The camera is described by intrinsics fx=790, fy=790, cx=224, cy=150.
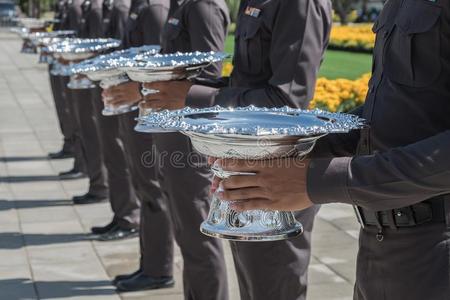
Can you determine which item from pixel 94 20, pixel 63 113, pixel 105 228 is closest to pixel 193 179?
pixel 105 228

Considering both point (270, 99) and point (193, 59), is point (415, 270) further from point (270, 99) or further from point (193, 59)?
point (193, 59)

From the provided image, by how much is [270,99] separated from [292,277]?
2.21 feet

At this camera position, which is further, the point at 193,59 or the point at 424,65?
the point at 193,59

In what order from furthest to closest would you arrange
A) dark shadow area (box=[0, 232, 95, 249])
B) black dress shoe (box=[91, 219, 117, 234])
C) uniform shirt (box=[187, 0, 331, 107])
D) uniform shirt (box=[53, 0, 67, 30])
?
uniform shirt (box=[53, 0, 67, 30]) → black dress shoe (box=[91, 219, 117, 234]) → dark shadow area (box=[0, 232, 95, 249]) → uniform shirt (box=[187, 0, 331, 107])

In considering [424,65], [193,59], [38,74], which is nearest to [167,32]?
[193,59]

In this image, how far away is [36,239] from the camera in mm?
5988

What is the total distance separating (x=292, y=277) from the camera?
2.94m

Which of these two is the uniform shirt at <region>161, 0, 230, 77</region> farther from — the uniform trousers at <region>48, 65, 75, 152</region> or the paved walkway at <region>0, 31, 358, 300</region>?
the uniform trousers at <region>48, 65, 75, 152</region>

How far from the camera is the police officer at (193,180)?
3688 millimetres

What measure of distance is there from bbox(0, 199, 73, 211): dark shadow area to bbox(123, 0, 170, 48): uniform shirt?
276cm

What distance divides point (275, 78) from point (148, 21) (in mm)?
2012

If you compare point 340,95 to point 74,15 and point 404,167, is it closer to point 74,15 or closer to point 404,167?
point 74,15

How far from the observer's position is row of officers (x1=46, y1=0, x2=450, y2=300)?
1.76 meters

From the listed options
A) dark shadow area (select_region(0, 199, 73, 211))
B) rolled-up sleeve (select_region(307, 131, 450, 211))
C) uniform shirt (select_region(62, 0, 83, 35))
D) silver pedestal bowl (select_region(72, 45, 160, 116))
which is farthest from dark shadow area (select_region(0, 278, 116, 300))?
uniform shirt (select_region(62, 0, 83, 35))
